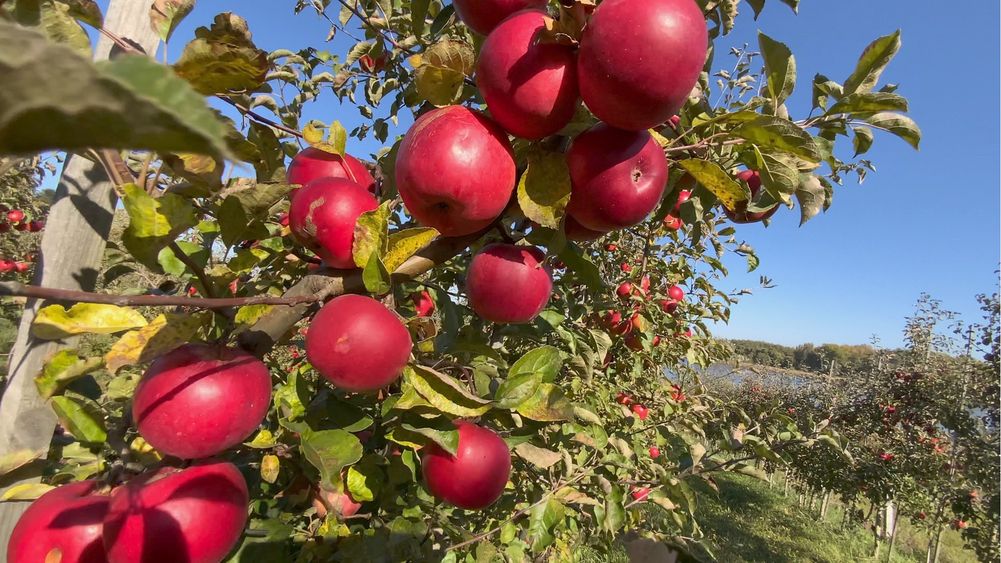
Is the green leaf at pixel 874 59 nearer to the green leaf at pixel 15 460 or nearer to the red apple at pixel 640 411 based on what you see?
the green leaf at pixel 15 460

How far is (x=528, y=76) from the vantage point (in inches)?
27.4

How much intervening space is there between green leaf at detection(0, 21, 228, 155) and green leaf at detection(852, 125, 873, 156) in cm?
117

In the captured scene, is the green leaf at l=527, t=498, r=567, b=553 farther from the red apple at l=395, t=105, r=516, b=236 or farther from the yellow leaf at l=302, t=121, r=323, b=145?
the yellow leaf at l=302, t=121, r=323, b=145

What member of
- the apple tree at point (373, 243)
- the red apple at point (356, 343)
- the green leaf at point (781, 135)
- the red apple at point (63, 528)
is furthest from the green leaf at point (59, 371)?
the green leaf at point (781, 135)

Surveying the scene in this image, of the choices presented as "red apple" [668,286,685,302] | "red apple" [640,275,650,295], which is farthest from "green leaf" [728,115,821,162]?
"red apple" [668,286,685,302]

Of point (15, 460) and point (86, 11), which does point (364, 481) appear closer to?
point (15, 460)

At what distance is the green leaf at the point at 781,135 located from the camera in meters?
0.74

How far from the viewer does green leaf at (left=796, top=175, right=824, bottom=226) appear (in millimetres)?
1023

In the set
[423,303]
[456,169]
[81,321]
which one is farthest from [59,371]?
[423,303]

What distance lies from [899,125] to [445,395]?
38.0 inches

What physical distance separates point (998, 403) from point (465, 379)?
7499 millimetres

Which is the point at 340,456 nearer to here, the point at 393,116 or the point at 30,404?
the point at 30,404

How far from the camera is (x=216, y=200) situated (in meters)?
0.86

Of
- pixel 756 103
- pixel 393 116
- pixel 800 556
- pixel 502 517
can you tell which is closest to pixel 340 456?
pixel 756 103
